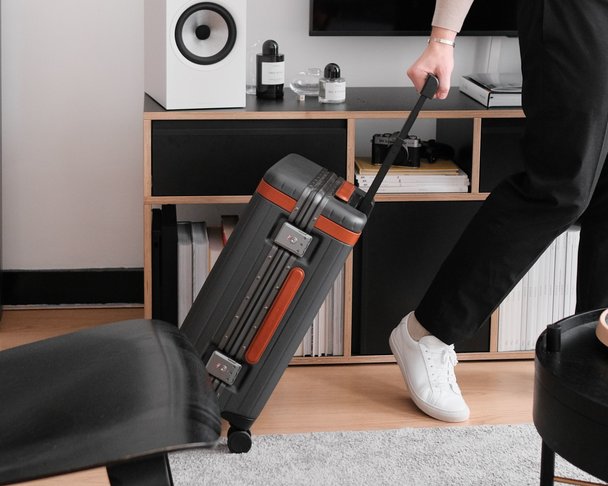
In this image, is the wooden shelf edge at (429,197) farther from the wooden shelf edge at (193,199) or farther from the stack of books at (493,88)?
the wooden shelf edge at (193,199)

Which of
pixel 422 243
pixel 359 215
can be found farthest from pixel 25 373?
pixel 422 243

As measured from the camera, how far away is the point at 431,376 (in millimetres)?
→ 2350

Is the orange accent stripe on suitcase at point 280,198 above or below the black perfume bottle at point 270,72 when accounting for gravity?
below

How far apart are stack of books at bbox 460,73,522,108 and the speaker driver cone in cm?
61

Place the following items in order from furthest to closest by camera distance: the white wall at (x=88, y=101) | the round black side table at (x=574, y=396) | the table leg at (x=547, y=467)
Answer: the white wall at (x=88, y=101)
the table leg at (x=547, y=467)
the round black side table at (x=574, y=396)

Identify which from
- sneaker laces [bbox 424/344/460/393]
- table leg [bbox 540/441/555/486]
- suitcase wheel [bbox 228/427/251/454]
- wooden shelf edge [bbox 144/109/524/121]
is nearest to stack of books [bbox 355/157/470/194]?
wooden shelf edge [bbox 144/109/524/121]

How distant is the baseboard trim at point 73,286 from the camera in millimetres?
2904

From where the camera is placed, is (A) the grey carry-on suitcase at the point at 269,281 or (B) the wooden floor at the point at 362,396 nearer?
(A) the grey carry-on suitcase at the point at 269,281

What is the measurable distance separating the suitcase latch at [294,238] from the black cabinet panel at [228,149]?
0.39m

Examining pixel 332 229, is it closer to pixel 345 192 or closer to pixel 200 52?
pixel 345 192

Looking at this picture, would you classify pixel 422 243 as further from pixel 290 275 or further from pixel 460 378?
pixel 290 275

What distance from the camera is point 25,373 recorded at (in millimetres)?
1272

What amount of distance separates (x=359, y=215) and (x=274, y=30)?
2.85 feet

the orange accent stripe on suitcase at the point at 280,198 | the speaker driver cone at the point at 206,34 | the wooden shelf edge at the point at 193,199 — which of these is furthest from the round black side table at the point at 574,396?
the speaker driver cone at the point at 206,34
